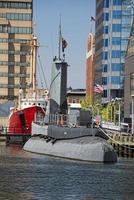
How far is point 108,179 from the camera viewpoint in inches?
2259

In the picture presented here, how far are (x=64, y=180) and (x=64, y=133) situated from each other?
1138 inches

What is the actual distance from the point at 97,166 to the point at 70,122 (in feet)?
74.7

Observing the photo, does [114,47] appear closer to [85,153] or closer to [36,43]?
[36,43]

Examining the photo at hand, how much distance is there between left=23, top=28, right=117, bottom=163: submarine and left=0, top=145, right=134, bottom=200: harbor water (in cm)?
227

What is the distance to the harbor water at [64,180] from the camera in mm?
47219

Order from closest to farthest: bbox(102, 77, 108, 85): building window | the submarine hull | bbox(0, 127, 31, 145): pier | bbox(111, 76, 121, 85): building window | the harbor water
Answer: the harbor water, the submarine hull, bbox(0, 127, 31, 145): pier, bbox(111, 76, 121, 85): building window, bbox(102, 77, 108, 85): building window

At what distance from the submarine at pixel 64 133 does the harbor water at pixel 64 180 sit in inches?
89.5

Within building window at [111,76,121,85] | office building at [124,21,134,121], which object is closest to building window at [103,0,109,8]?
building window at [111,76,121,85]

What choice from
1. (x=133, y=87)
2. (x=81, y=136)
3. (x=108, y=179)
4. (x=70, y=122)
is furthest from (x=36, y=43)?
(x=108, y=179)

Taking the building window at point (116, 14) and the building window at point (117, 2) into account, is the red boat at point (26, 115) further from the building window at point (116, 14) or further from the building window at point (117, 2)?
the building window at point (117, 2)

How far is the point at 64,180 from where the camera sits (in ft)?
184

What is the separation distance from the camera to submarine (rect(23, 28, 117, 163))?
248ft

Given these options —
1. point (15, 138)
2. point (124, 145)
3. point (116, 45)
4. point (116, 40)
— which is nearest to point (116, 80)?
point (116, 45)

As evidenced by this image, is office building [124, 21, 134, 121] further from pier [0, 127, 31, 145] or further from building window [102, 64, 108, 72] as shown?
building window [102, 64, 108, 72]
